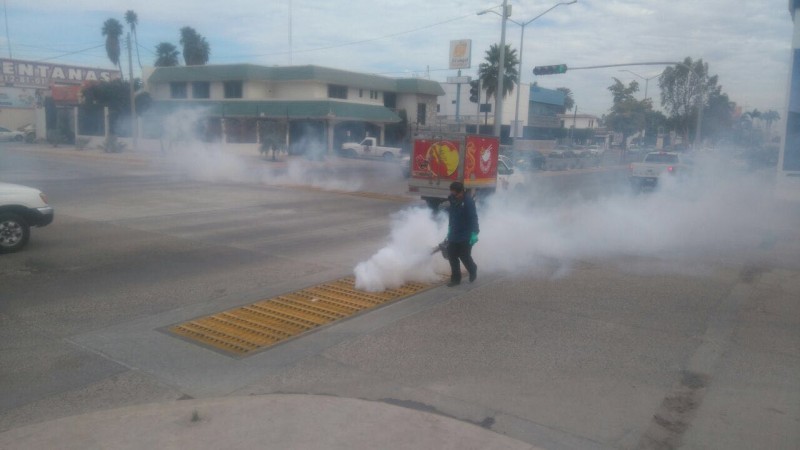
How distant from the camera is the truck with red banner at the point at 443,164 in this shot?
1647 cm

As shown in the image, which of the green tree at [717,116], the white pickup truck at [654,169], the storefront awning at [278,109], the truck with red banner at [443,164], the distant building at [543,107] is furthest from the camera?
the distant building at [543,107]

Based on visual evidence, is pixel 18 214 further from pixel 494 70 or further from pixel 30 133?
pixel 30 133

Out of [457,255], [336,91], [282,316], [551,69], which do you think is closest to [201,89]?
[336,91]

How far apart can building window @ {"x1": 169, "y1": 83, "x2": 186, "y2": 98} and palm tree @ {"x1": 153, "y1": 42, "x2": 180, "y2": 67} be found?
25.3m

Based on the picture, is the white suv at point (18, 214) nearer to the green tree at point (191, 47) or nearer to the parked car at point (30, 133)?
the parked car at point (30, 133)

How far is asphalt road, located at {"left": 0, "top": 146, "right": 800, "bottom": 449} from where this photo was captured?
492 centimetres

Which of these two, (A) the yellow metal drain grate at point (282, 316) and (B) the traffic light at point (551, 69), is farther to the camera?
(B) the traffic light at point (551, 69)

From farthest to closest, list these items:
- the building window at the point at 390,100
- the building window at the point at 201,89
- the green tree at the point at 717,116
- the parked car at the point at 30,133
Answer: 1. the building window at the point at 390,100
2. the parked car at the point at 30,133
3. the building window at the point at 201,89
4. the green tree at the point at 717,116

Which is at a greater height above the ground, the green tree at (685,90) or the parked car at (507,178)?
the green tree at (685,90)

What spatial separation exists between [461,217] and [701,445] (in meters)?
4.60

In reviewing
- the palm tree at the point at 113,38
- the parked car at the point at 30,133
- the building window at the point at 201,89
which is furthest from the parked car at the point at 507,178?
the palm tree at the point at 113,38

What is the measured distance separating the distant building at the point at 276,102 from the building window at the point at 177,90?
6 cm

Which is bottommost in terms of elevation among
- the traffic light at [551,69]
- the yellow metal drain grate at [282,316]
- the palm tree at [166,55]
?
the yellow metal drain grate at [282,316]

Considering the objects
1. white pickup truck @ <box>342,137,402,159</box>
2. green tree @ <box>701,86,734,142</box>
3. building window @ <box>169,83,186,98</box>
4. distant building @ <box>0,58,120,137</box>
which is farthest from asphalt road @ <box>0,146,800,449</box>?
distant building @ <box>0,58,120,137</box>
